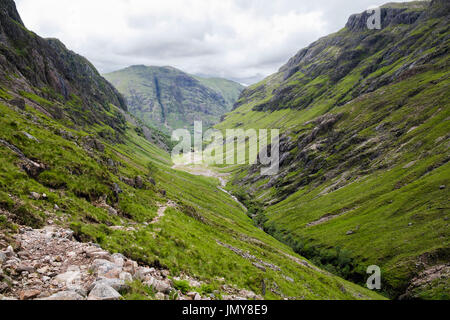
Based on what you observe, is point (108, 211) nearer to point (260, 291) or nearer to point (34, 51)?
point (260, 291)

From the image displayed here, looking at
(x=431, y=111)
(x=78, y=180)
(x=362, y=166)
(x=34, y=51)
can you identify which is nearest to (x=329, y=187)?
(x=362, y=166)

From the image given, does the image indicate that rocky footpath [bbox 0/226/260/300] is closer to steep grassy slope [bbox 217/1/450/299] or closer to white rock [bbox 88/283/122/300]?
white rock [bbox 88/283/122/300]

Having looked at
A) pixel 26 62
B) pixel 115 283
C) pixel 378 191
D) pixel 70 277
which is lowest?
pixel 115 283

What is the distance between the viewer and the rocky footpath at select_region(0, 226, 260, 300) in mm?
9441

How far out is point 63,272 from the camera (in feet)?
36.9

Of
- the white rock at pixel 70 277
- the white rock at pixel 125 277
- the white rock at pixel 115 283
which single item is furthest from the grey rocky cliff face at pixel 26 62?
the white rock at pixel 115 283

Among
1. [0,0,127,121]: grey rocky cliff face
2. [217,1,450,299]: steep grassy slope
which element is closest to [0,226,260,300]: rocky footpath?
[217,1,450,299]: steep grassy slope

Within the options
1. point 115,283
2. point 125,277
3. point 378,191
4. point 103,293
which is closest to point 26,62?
point 125,277

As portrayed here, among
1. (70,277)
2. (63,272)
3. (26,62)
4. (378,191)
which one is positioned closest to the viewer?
(70,277)

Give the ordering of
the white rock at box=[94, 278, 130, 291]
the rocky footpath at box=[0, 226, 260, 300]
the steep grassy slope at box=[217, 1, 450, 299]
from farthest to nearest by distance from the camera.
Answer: the steep grassy slope at box=[217, 1, 450, 299] < the white rock at box=[94, 278, 130, 291] < the rocky footpath at box=[0, 226, 260, 300]

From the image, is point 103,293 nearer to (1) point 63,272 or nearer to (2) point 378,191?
(1) point 63,272

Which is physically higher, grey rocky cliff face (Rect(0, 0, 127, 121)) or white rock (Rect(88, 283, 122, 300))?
grey rocky cliff face (Rect(0, 0, 127, 121))

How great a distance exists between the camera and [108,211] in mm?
23688

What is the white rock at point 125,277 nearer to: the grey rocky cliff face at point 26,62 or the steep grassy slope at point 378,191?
the steep grassy slope at point 378,191
